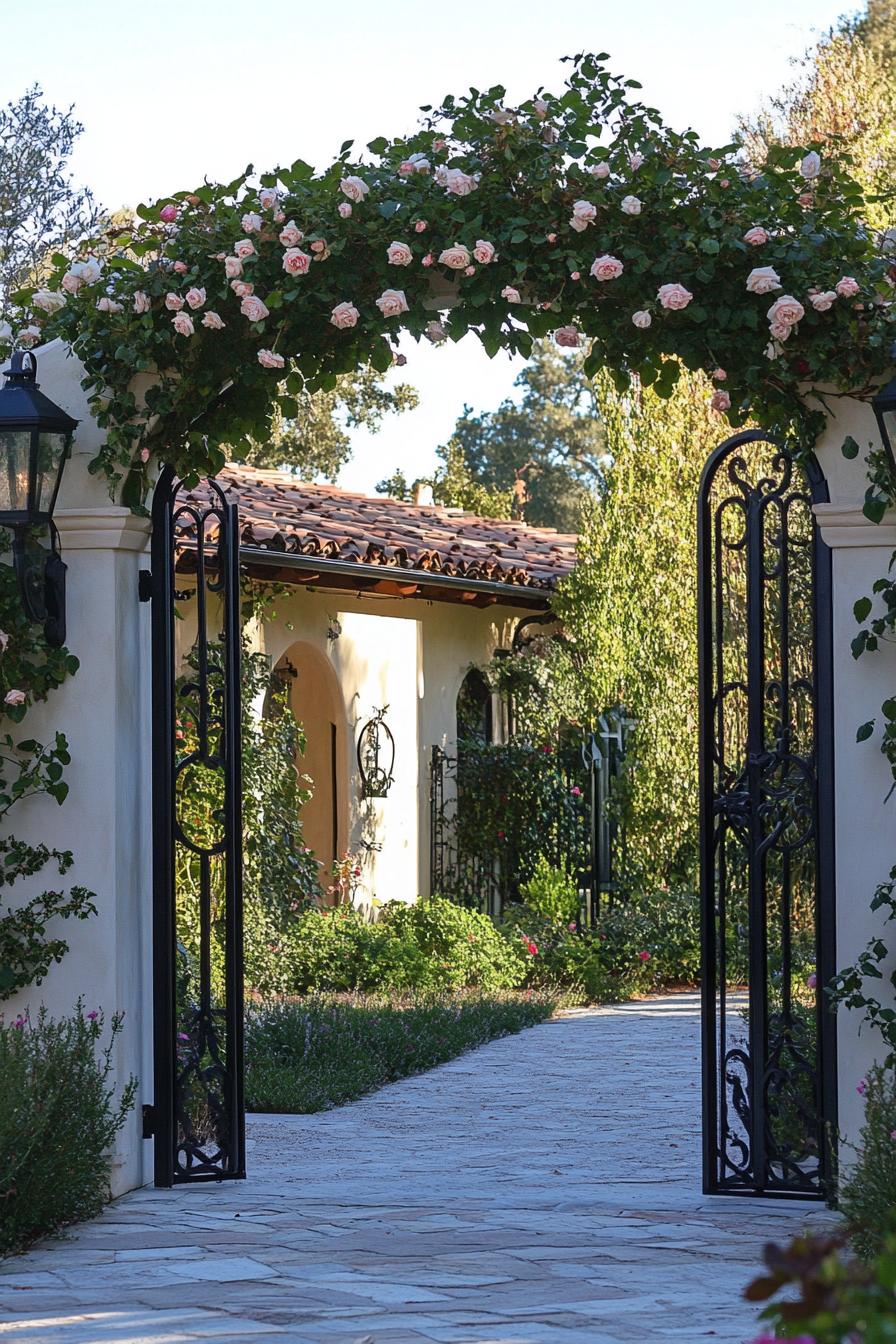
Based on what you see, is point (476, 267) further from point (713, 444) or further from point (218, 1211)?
point (713, 444)

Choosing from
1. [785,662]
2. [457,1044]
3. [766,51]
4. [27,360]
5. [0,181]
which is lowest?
[457,1044]

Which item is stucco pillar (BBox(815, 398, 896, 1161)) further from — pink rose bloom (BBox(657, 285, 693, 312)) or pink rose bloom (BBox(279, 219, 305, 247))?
pink rose bloom (BBox(279, 219, 305, 247))

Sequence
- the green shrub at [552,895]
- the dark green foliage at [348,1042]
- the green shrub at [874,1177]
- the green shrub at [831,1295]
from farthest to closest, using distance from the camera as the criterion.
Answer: the green shrub at [552,895]
the dark green foliage at [348,1042]
the green shrub at [874,1177]
the green shrub at [831,1295]

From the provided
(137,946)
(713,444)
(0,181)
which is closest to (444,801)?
(713,444)

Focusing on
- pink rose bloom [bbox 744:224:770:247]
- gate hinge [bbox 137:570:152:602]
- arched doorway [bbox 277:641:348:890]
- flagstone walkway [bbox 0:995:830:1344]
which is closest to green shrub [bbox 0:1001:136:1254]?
flagstone walkway [bbox 0:995:830:1344]

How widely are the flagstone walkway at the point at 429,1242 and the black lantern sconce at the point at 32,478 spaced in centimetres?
218

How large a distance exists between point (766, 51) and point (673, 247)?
14181mm

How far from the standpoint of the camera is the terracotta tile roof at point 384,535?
12.7 metres

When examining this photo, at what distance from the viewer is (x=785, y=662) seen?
6.28 metres

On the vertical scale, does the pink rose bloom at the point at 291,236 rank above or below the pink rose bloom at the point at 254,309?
above

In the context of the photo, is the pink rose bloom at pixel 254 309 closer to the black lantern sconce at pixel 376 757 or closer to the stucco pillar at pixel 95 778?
the stucco pillar at pixel 95 778

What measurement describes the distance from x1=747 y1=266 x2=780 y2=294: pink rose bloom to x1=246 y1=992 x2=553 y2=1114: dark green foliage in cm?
496

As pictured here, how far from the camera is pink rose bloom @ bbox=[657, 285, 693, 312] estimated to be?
5.82 meters

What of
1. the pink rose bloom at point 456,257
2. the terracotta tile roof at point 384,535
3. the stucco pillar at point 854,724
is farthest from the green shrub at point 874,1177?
the terracotta tile roof at point 384,535
